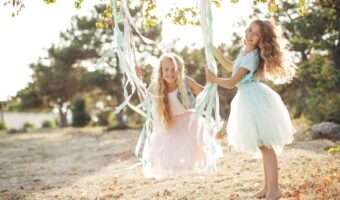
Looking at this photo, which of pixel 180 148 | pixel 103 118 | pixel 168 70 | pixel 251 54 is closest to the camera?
pixel 251 54

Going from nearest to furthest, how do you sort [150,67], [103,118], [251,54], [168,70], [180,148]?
[251,54]
[168,70]
[180,148]
[150,67]
[103,118]

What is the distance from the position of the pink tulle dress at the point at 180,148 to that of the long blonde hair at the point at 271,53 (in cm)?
75

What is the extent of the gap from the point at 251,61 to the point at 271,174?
3.07ft

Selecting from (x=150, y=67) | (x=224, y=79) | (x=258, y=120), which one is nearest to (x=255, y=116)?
(x=258, y=120)

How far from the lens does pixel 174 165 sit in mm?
4109

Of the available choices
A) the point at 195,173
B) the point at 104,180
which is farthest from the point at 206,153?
the point at 104,180

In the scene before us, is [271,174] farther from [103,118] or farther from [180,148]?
[103,118]

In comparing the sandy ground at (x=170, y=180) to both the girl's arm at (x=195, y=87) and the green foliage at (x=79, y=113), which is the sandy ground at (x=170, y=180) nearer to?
the girl's arm at (x=195, y=87)

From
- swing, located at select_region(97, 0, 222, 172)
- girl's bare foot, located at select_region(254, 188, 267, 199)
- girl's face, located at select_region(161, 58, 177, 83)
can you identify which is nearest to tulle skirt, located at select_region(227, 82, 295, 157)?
swing, located at select_region(97, 0, 222, 172)

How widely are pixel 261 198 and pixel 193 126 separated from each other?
884 millimetres

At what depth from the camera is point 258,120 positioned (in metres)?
3.67

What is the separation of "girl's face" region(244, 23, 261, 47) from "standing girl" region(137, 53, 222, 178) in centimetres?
64

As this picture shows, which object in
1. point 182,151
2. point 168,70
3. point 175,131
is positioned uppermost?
point 168,70

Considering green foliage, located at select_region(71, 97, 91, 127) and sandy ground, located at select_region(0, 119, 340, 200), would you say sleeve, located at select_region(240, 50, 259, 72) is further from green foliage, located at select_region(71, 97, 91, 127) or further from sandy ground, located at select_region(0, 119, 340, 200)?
green foliage, located at select_region(71, 97, 91, 127)
